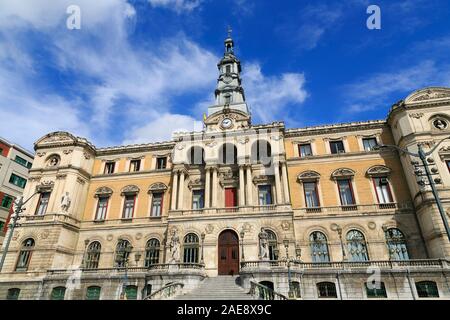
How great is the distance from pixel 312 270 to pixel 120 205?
68.3ft

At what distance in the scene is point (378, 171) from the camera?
27.0 m

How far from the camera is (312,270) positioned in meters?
21.6

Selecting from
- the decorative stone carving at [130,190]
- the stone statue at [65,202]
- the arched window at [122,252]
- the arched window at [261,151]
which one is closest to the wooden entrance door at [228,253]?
the arched window at [261,151]

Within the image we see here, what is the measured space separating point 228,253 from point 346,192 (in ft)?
42.0

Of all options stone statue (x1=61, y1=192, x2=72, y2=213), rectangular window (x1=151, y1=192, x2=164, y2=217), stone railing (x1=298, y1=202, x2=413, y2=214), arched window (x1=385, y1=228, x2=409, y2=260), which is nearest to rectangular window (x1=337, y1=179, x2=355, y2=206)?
stone railing (x1=298, y1=202, x2=413, y2=214)

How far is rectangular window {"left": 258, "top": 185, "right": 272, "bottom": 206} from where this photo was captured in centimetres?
2825

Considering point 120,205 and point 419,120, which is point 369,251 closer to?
point 419,120

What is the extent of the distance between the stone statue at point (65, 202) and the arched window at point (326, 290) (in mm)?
24965

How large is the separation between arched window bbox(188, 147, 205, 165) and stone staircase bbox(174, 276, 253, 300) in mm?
12780

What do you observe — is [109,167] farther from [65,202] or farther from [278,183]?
[278,183]

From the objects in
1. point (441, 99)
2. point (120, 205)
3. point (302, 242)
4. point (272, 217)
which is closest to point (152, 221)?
point (120, 205)

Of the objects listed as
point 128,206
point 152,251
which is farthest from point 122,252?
point 128,206

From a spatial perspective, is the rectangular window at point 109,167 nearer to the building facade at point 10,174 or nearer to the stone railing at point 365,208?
the building facade at point 10,174

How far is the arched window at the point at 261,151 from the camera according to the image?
29641 millimetres
